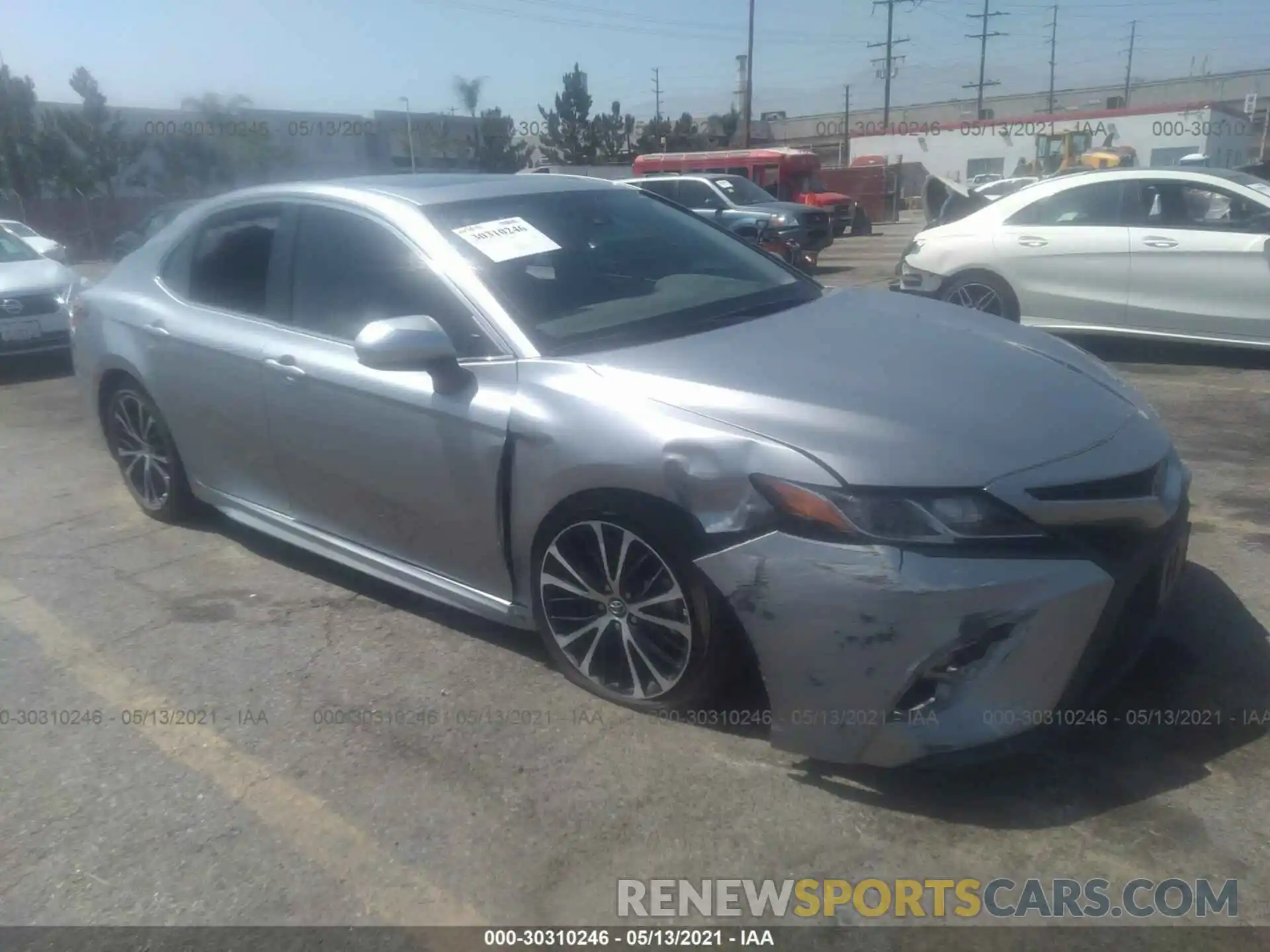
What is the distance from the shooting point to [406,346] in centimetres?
316

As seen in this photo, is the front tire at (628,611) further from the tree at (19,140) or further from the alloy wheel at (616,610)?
the tree at (19,140)

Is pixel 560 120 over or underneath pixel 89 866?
over

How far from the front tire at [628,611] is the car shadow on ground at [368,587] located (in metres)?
0.39

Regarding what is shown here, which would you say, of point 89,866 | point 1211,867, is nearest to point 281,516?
point 89,866

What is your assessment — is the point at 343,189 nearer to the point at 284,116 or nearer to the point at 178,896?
the point at 178,896

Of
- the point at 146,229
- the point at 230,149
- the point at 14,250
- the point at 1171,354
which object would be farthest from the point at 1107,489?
the point at 230,149

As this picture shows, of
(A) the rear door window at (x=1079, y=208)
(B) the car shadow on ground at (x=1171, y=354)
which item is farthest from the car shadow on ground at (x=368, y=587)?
(A) the rear door window at (x=1079, y=208)

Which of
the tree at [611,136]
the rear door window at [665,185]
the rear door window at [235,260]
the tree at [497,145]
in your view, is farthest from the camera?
the tree at [611,136]

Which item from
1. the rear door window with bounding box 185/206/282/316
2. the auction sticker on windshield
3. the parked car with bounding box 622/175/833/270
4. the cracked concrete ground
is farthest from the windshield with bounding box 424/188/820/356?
the parked car with bounding box 622/175/833/270

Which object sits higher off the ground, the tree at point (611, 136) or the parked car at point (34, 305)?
the tree at point (611, 136)

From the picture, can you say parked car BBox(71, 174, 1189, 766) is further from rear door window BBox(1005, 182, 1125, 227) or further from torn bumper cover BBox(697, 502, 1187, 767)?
rear door window BBox(1005, 182, 1125, 227)

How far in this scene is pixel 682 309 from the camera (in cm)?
364

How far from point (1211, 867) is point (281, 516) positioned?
10.8 ft

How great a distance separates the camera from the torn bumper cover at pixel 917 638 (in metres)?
2.50
